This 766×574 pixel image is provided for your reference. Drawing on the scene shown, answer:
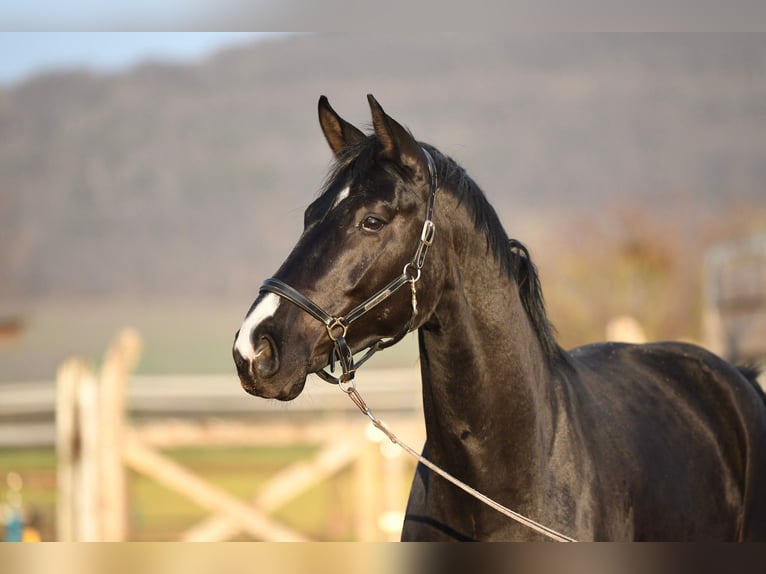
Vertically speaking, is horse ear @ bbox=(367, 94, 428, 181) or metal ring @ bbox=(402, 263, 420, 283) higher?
horse ear @ bbox=(367, 94, 428, 181)

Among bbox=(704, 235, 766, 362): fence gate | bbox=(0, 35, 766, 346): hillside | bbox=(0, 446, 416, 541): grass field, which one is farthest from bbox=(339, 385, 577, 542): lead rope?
bbox=(0, 35, 766, 346): hillside

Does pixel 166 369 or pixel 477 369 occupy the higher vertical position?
pixel 166 369

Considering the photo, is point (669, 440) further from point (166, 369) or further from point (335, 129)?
point (166, 369)

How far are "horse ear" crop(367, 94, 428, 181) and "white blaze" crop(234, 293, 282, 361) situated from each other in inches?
21.3

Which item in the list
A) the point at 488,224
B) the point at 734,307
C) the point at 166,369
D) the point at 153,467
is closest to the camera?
the point at 488,224

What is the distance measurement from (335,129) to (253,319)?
79 cm

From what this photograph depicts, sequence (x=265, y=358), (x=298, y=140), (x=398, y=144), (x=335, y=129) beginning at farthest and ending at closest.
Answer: (x=298, y=140), (x=335, y=129), (x=398, y=144), (x=265, y=358)

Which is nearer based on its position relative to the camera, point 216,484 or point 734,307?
point 734,307

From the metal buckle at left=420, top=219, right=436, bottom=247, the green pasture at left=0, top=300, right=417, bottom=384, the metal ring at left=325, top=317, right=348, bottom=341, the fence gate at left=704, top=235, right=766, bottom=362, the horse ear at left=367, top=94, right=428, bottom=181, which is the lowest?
the metal ring at left=325, top=317, right=348, bottom=341

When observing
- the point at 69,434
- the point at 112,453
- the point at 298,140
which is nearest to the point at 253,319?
the point at 112,453

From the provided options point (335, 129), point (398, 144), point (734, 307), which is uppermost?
point (734, 307)

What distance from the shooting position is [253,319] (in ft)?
8.25

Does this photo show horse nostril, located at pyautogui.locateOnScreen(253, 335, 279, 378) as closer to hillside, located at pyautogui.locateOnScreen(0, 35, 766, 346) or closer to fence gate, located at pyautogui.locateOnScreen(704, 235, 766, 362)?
fence gate, located at pyautogui.locateOnScreen(704, 235, 766, 362)

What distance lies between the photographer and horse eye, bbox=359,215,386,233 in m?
2.64
